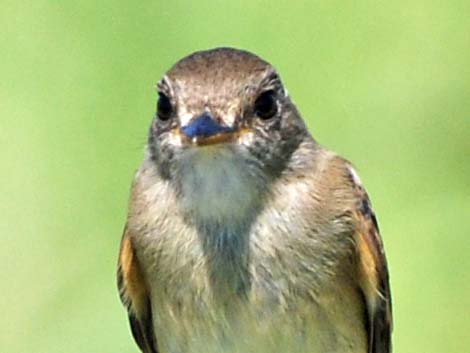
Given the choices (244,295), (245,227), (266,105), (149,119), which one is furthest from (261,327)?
(149,119)

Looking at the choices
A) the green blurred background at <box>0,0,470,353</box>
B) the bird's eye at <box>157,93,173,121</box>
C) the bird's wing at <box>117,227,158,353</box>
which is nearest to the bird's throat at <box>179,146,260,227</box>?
the bird's eye at <box>157,93,173,121</box>

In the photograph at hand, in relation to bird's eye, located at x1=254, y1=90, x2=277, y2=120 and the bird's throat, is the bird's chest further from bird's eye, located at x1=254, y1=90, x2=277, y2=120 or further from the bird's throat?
bird's eye, located at x1=254, y1=90, x2=277, y2=120

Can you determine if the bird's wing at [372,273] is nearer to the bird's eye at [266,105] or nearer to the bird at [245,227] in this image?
the bird at [245,227]

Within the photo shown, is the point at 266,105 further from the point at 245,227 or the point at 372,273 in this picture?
the point at 372,273

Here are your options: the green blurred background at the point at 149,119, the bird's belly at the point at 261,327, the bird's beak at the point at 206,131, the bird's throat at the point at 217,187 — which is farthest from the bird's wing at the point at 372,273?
the green blurred background at the point at 149,119

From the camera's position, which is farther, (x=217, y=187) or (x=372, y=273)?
(x=372, y=273)

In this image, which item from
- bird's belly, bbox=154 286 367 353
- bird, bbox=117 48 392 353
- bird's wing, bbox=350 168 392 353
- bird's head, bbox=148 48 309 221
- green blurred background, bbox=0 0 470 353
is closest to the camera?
bird's head, bbox=148 48 309 221

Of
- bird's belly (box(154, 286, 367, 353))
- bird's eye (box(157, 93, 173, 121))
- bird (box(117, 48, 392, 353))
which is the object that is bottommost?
bird's belly (box(154, 286, 367, 353))
